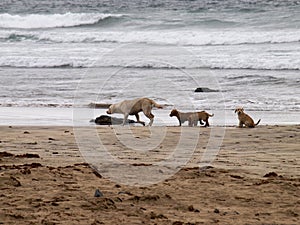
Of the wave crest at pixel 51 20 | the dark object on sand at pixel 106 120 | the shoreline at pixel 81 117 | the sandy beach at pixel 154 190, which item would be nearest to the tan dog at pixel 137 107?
the dark object on sand at pixel 106 120

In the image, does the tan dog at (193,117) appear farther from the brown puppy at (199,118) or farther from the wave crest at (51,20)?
the wave crest at (51,20)

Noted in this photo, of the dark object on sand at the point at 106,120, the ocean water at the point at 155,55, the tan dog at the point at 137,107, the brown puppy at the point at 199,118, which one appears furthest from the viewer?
the ocean water at the point at 155,55

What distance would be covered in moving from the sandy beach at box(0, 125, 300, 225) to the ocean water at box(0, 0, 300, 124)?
396cm

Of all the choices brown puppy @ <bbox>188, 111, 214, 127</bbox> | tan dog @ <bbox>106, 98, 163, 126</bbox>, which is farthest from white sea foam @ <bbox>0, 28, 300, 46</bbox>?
brown puppy @ <bbox>188, 111, 214, 127</bbox>

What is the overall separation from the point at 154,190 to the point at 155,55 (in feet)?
60.8

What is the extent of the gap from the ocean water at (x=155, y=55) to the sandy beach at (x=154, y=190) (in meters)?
3.96

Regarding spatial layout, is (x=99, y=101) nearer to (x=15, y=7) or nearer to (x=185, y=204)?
(x=185, y=204)

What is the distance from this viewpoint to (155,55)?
23906 millimetres

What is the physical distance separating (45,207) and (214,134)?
5.12 m

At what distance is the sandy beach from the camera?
187 inches

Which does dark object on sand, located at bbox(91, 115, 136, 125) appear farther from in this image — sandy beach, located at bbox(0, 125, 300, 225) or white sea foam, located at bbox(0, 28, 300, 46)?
white sea foam, located at bbox(0, 28, 300, 46)

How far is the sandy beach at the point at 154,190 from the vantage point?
474cm

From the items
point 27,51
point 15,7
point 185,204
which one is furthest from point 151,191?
point 15,7

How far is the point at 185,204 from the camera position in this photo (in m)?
5.12
